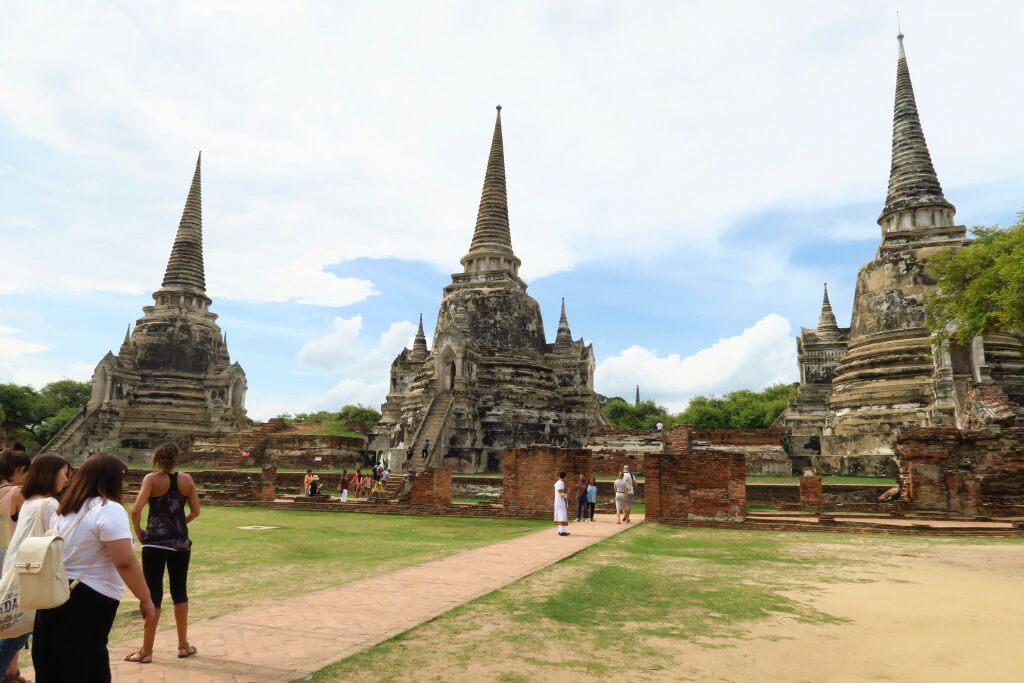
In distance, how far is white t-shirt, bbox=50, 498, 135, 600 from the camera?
3.17 meters

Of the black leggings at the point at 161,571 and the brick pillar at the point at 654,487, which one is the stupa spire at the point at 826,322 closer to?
the brick pillar at the point at 654,487

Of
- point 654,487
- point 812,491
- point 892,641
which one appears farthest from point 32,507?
point 812,491

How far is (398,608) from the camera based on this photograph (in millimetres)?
5973

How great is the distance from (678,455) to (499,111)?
1149 inches

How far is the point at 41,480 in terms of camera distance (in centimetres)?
362

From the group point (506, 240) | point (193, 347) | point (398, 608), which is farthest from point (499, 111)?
point (398, 608)

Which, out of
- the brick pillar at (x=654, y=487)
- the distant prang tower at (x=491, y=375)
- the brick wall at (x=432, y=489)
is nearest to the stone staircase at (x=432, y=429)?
the distant prang tower at (x=491, y=375)

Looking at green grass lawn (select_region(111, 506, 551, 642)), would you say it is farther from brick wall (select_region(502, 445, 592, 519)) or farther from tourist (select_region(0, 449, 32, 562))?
tourist (select_region(0, 449, 32, 562))

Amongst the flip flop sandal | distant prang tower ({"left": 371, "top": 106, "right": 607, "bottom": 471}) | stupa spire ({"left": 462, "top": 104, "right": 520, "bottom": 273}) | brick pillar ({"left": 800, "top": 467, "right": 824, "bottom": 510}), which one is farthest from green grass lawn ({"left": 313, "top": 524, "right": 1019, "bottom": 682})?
stupa spire ({"left": 462, "top": 104, "right": 520, "bottom": 273})

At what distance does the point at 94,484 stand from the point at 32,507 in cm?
37

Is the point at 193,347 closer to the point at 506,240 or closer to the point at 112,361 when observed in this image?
the point at 112,361

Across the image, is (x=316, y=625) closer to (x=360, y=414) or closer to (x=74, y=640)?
(x=74, y=640)

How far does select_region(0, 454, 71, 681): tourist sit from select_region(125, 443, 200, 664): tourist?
33.5 inches

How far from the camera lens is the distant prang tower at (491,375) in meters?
28.2
